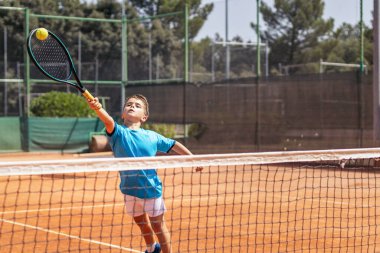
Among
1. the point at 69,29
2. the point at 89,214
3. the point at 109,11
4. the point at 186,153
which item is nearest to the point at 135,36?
the point at 69,29

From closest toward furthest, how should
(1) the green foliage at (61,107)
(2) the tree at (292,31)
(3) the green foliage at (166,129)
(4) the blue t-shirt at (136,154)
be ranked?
(4) the blue t-shirt at (136,154) → (3) the green foliage at (166,129) → (1) the green foliage at (61,107) → (2) the tree at (292,31)

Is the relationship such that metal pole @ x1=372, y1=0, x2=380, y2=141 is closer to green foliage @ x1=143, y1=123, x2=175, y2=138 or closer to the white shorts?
the white shorts

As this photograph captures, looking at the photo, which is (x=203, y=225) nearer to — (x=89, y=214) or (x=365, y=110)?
(x=89, y=214)

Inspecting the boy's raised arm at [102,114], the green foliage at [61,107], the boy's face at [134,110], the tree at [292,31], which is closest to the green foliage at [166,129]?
the green foliage at [61,107]

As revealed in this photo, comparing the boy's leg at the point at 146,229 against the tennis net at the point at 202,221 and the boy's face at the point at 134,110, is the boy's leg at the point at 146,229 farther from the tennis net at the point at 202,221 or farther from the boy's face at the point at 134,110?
the boy's face at the point at 134,110

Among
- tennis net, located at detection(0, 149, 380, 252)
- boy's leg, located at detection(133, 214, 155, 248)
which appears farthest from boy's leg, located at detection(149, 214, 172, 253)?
tennis net, located at detection(0, 149, 380, 252)

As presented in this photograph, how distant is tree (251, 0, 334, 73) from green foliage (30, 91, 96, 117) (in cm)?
950

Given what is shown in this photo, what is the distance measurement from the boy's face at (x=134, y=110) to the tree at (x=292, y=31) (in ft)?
82.1

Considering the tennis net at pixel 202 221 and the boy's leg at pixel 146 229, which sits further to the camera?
the boy's leg at pixel 146 229

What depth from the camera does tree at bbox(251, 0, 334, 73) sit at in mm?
32781

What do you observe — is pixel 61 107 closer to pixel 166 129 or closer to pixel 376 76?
pixel 166 129

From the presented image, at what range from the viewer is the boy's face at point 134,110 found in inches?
231

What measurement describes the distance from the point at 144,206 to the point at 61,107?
19.6 metres

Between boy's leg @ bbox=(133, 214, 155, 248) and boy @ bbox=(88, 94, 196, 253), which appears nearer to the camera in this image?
boy @ bbox=(88, 94, 196, 253)
